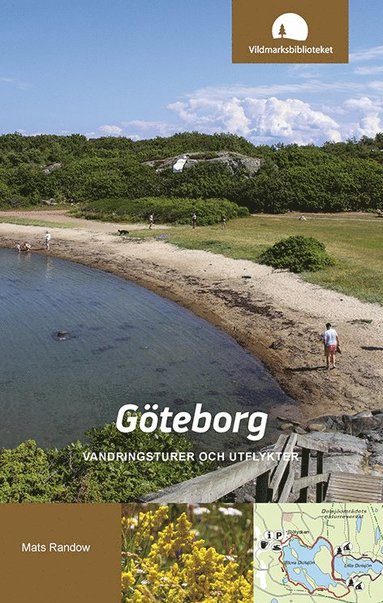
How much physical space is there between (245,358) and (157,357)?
3.02 meters

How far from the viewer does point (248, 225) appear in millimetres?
50875

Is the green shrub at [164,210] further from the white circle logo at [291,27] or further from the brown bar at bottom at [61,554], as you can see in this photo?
the brown bar at bottom at [61,554]

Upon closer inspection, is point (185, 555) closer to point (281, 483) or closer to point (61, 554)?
point (61, 554)

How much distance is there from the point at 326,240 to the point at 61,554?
37476 mm

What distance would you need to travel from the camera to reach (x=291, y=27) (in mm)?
9680

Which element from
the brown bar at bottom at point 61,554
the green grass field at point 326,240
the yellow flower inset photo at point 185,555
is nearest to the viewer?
the yellow flower inset photo at point 185,555

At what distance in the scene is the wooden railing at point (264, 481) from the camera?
595 centimetres

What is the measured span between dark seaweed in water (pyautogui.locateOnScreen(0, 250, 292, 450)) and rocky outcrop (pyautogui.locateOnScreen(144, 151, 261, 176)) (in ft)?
122

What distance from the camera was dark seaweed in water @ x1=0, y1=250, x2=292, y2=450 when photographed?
51.3 feet

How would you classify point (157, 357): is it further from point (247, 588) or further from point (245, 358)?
point (247, 588)

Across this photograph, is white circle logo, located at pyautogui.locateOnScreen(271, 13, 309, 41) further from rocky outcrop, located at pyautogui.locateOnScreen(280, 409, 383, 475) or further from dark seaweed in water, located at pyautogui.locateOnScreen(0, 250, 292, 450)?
rocky outcrop, located at pyautogui.locateOnScreen(280, 409, 383, 475)

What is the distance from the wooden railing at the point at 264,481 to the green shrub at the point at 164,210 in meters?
43.5

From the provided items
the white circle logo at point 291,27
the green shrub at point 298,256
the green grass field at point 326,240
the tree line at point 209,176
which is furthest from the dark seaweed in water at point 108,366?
the tree line at point 209,176

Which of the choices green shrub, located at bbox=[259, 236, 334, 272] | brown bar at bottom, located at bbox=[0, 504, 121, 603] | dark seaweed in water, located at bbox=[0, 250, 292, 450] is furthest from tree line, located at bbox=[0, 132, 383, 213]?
brown bar at bottom, located at bbox=[0, 504, 121, 603]
